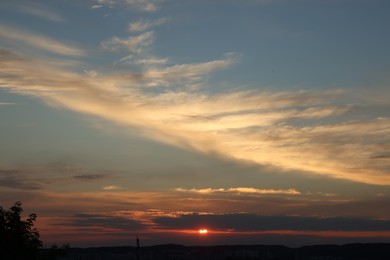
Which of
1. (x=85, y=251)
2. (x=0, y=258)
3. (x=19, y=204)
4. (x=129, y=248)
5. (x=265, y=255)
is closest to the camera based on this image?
(x=0, y=258)

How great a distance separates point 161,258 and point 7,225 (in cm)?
12506

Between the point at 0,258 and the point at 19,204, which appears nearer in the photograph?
the point at 0,258

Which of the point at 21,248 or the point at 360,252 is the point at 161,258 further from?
the point at 21,248

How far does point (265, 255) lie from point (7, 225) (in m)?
124

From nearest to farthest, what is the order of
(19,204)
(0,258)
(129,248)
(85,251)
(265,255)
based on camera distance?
1. (0,258)
2. (19,204)
3. (85,251)
4. (265,255)
5. (129,248)

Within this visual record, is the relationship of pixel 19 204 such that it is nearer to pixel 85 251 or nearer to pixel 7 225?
pixel 7 225

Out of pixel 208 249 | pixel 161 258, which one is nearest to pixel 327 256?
pixel 208 249

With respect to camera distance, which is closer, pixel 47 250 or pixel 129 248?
pixel 47 250

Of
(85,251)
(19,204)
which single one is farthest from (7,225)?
(85,251)

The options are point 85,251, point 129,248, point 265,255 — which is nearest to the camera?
point 85,251

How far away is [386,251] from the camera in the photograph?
15788 centimetres

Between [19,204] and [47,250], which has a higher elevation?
[19,204]

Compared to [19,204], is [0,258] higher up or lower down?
lower down

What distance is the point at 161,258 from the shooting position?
160 meters
